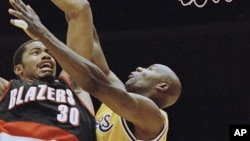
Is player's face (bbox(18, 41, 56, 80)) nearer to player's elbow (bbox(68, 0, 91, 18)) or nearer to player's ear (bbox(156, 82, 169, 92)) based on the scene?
player's elbow (bbox(68, 0, 91, 18))

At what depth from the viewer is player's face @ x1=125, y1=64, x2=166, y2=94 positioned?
122 inches

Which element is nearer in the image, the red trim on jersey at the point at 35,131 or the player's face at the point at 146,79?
the red trim on jersey at the point at 35,131

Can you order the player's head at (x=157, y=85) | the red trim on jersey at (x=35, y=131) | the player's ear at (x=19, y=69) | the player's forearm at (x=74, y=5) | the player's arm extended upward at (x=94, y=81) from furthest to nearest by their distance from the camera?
the player's head at (x=157, y=85) < the player's ear at (x=19, y=69) < the player's forearm at (x=74, y=5) < the red trim on jersey at (x=35, y=131) < the player's arm extended upward at (x=94, y=81)

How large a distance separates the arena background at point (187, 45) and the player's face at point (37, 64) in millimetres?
1542

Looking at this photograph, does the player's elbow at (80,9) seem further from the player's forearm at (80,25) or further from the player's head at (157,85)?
the player's head at (157,85)

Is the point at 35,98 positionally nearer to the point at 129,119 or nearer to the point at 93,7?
the point at 129,119

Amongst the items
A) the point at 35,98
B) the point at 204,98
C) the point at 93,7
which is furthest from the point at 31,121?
the point at 204,98

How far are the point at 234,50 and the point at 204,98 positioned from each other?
0.44m

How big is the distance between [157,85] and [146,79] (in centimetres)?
7

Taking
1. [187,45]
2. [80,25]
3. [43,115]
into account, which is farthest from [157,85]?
[187,45]

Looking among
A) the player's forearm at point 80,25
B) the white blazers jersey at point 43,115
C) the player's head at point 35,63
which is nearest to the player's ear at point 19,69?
the player's head at point 35,63

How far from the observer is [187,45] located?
4.57 meters

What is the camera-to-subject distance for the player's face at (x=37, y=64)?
2.91 metres

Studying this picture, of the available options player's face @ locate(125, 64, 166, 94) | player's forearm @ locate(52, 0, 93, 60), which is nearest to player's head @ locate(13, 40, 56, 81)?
player's forearm @ locate(52, 0, 93, 60)
